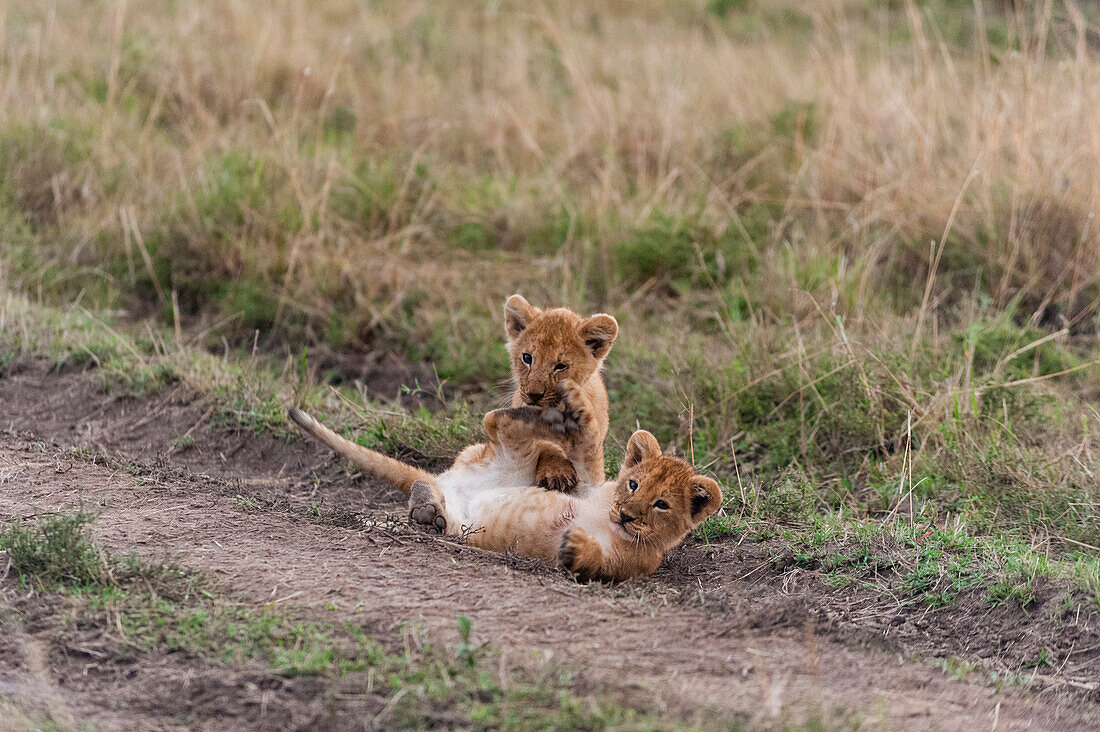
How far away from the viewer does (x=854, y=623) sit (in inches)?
138

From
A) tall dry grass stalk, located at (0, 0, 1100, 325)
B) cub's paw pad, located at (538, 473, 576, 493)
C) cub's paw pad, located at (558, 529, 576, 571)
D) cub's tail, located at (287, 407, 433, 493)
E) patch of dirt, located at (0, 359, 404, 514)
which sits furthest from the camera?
tall dry grass stalk, located at (0, 0, 1100, 325)

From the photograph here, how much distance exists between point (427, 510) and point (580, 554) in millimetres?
707

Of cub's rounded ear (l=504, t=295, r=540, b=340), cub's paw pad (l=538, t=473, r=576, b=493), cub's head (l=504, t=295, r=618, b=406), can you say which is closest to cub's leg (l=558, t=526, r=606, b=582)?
cub's paw pad (l=538, t=473, r=576, b=493)

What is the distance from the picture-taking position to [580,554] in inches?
141

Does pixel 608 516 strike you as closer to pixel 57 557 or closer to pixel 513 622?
pixel 513 622

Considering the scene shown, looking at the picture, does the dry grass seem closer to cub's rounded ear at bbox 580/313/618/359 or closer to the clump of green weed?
cub's rounded ear at bbox 580/313/618/359

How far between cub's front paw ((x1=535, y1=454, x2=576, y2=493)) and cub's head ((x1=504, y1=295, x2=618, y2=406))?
8.9 inches

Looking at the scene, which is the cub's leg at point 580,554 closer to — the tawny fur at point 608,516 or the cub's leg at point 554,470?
the tawny fur at point 608,516

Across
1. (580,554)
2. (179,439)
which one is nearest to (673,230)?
(179,439)

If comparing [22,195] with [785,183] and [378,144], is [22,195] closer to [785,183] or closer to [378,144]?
[378,144]

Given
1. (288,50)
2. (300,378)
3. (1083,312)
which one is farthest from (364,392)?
(288,50)

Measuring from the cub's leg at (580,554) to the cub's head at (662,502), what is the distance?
18 centimetres

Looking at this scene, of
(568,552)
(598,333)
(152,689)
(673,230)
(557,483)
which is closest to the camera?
(152,689)

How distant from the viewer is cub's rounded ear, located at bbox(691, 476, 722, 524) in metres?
3.78
